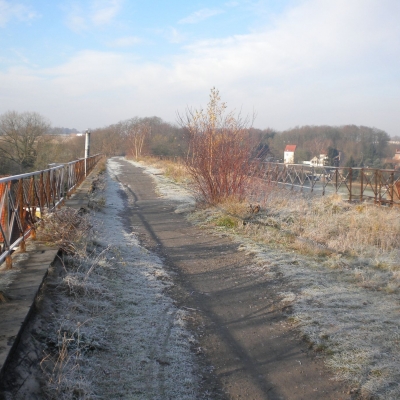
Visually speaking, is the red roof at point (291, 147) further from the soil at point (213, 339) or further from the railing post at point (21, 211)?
the railing post at point (21, 211)

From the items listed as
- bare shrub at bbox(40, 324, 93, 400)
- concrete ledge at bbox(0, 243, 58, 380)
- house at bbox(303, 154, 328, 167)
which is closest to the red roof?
house at bbox(303, 154, 328, 167)

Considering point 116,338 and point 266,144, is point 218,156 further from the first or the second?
point 116,338

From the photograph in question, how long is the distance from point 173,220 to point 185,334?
265 inches

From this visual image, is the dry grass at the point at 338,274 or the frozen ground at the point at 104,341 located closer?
the frozen ground at the point at 104,341

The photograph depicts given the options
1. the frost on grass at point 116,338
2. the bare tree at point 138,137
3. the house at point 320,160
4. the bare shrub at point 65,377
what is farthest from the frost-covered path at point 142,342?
the bare tree at point 138,137

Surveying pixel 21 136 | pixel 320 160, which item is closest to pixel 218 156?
pixel 320 160

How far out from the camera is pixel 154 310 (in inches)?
179

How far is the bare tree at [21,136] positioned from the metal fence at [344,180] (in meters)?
20.9

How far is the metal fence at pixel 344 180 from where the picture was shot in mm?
14521

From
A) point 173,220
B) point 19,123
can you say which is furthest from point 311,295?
point 19,123

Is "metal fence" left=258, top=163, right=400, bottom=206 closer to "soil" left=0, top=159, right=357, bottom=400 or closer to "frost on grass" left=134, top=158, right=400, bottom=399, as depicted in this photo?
"frost on grass" left=134, top=158, right=400, bottom=399

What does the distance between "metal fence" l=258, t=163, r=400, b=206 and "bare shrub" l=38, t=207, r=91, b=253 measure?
23.7 feet

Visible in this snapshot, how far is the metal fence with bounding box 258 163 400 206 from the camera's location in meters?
14.5

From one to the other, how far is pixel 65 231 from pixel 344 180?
13047mm
